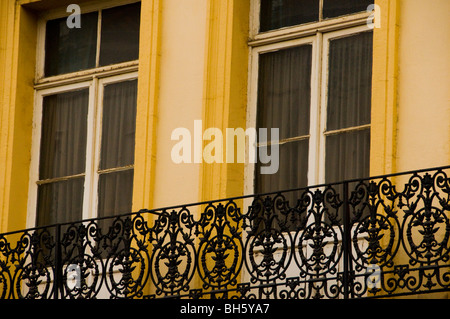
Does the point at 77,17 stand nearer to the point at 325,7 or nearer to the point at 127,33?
the point at 127,33

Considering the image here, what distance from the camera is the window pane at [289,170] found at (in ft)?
48.4

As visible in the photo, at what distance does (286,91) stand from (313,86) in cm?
32

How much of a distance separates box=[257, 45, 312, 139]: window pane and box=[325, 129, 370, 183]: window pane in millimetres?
389

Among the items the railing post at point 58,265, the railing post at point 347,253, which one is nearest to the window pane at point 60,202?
the railing post at point 58,265

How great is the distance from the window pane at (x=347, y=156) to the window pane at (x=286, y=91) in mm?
389

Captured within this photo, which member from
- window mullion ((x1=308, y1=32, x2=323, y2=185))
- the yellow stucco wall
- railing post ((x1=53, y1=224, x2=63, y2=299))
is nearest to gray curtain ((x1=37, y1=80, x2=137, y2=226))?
railing post ((x1=53, y1=224, x2=63, y2=299))

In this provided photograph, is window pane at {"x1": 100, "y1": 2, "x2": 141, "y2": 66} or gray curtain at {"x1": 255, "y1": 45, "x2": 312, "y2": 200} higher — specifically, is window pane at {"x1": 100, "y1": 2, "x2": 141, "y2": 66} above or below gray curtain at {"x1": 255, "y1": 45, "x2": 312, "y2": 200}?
above

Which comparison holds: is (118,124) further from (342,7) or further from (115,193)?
(342,7)

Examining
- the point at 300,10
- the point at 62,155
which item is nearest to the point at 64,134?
the point at 62,155

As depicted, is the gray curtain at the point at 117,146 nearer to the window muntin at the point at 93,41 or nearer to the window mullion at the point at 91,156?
the window mullion at the point at 91,156

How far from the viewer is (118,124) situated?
52.7ft

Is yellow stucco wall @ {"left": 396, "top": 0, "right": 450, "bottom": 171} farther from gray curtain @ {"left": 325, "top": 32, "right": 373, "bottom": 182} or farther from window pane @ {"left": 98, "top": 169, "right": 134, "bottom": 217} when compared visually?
window pane @ {"left": 98, "top": 169, "right": 134, "bottom": 217}

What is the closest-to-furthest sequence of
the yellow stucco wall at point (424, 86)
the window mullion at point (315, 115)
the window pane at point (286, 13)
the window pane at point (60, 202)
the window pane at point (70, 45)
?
the yellow stucco wall at point (424, 86) → the window mullion at point (315, 115) → the window pane at point (286, 13) → the window pane at point (60, 202) → the window pane at point (70, 45)

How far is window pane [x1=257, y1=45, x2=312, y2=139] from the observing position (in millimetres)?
14945
